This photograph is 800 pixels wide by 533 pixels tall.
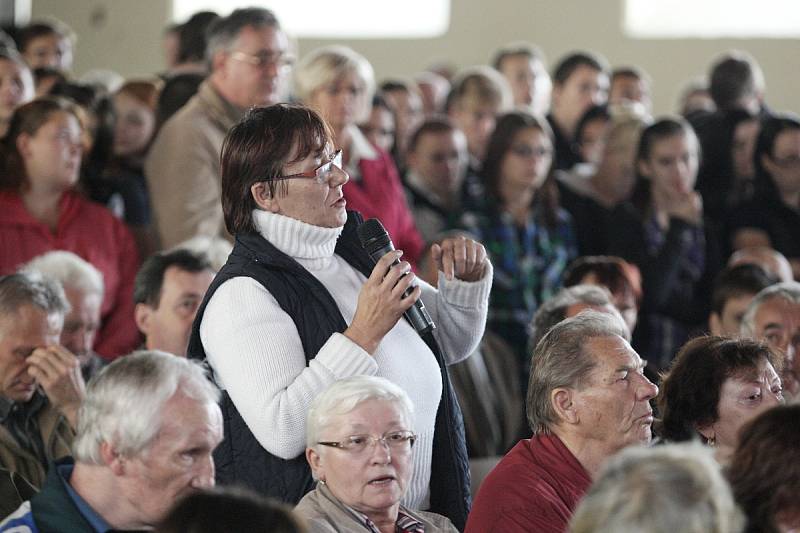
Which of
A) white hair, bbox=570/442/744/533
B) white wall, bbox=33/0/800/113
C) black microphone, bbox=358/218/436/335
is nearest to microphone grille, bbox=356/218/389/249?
black microphone, bbox=358/218/436/335

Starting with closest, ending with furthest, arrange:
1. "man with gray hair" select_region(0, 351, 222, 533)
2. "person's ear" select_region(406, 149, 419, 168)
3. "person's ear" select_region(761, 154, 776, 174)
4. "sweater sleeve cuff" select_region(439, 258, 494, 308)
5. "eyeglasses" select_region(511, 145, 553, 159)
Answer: "man with gray hair" select_region(0, 351, 222, 533) → "sweater sleeve cuff" select_region(439, 258, 494, 308) → "eyeglasses" select_region(511, 145, 553, 159) → "person's ear" select_region(406, 149, 419, 168) → "person's ear" select_region(761, 154, 776, 174)

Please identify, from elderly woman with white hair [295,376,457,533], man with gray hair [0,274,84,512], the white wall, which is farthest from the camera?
the white wall

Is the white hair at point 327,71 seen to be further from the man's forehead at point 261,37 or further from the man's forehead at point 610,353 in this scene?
the man's forehead at point 610,353

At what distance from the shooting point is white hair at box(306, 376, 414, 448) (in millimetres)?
2488

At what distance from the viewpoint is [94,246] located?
4375 millimetres

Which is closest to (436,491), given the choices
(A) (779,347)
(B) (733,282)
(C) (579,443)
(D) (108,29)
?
(C) (579,443)

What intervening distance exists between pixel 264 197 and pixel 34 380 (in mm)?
892

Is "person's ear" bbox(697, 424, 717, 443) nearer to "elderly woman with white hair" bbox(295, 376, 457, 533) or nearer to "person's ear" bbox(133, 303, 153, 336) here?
"elderly woman with white hair" bbox(295, 376, 457, 533)

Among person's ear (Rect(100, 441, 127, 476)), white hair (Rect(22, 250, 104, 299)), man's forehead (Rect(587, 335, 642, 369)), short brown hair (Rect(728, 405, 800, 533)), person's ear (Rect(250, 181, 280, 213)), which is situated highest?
person's ear (Rect(250, 181, 280, 213))

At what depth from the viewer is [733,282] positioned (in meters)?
4.40

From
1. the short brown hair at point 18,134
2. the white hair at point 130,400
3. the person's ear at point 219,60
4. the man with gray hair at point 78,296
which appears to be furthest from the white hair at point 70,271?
the white hair at point 130,400

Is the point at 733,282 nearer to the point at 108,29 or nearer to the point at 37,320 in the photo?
the point at 37,320

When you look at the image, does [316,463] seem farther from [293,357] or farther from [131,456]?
[131,456]

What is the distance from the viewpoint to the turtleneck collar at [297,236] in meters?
2.75
